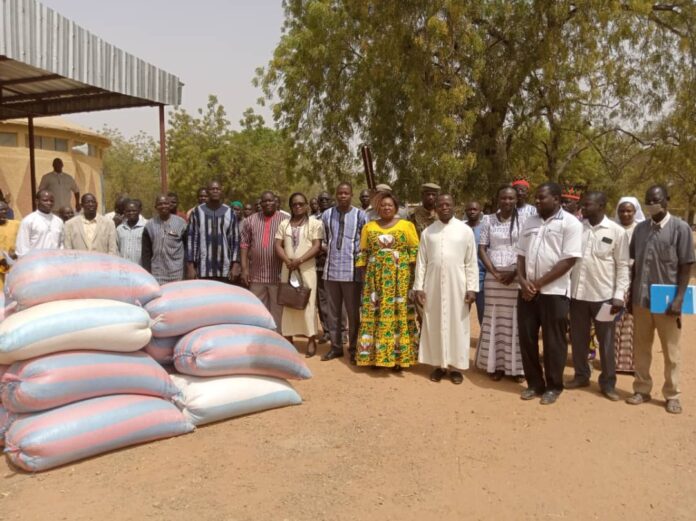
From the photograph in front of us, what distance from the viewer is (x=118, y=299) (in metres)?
4.08

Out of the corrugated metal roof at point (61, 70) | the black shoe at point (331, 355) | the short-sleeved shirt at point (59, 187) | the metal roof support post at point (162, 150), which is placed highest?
the corrugated metal roof at point (61, 70)

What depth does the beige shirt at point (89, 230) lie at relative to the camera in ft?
19.3

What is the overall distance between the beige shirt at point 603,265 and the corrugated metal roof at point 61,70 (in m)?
6.45

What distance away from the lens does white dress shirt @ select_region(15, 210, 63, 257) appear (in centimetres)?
572

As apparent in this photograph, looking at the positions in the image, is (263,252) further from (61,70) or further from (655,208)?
(61,70)

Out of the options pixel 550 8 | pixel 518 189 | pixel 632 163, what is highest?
pixel 550 8

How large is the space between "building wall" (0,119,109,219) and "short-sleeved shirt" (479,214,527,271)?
549 inches

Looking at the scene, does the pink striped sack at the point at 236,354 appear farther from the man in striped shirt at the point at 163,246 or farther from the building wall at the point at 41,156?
the building wall at the point at 41,156

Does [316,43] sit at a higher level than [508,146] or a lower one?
higher

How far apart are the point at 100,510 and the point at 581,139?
14.1 meters

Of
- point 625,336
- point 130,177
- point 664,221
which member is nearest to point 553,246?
point 664,221

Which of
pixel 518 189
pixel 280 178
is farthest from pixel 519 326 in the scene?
pixel 280 178

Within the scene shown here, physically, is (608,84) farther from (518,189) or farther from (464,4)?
(518,189)

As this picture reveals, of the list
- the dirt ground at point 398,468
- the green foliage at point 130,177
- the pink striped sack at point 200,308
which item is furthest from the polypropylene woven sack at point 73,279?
the green foliage at point 130,177
